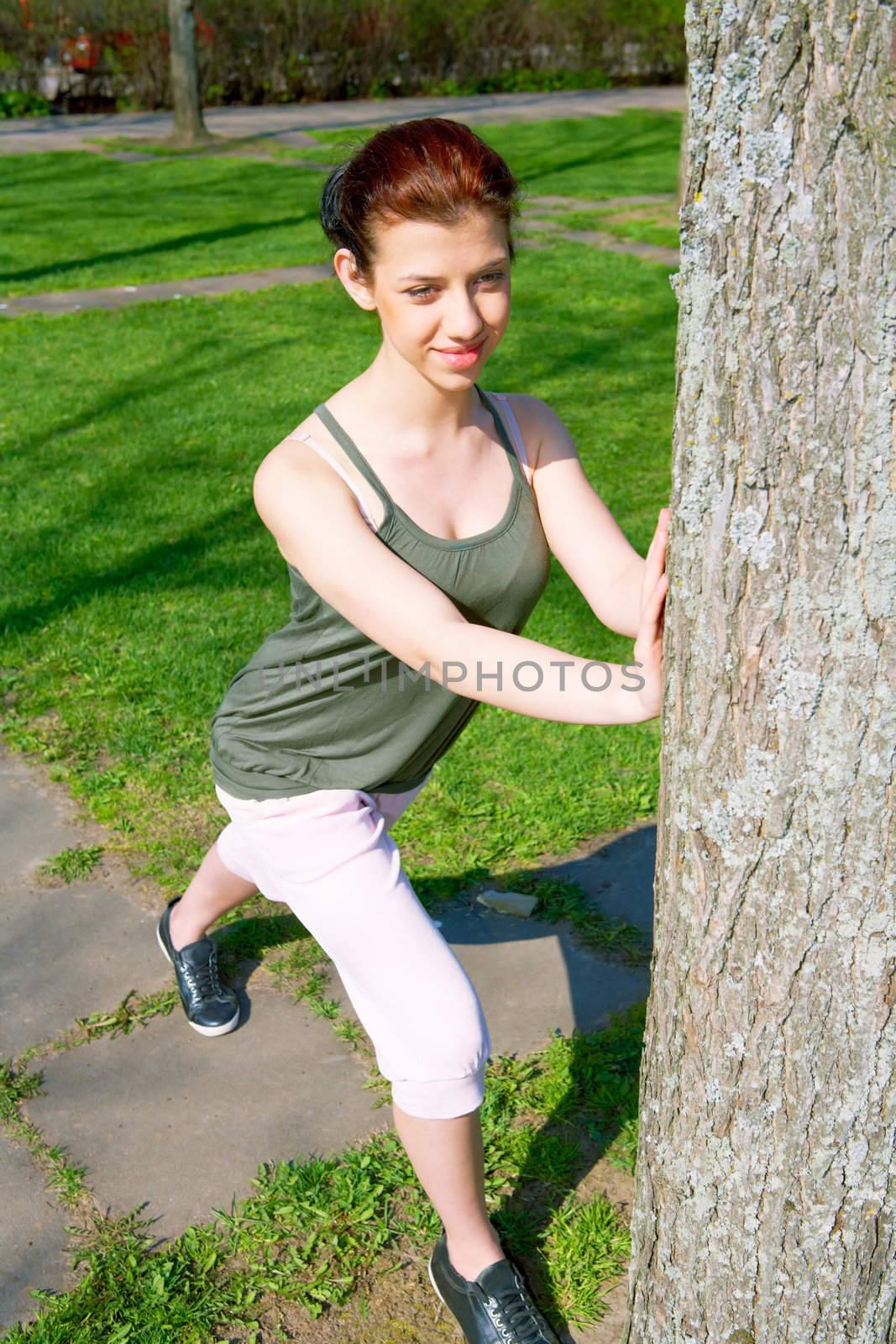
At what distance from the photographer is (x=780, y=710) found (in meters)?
1.53

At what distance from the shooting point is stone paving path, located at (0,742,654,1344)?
8.30 ft

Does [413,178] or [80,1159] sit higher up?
[413,178]

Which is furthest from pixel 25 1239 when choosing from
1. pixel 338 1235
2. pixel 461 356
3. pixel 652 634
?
pixel 461 356

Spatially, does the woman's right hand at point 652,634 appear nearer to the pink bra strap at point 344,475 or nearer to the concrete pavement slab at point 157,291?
the pink bra strap at point 344,475

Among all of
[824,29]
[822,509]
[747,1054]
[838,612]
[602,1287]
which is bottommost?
[602,1287]

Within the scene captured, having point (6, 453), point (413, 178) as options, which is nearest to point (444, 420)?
point (413, 178)

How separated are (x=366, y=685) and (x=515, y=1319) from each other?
3.45 feet

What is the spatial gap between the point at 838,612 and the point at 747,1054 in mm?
590

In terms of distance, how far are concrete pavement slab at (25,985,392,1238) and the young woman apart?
47cm

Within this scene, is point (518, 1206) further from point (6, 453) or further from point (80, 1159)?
point (6, 453)

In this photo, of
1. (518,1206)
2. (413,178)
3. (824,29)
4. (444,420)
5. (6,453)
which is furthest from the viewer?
(6,453)

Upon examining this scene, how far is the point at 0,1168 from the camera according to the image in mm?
2553

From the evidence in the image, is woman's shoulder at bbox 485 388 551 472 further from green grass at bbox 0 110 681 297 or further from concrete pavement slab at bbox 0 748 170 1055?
green grass at bbox 0 110 681 297

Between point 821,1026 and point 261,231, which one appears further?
point 261,231
